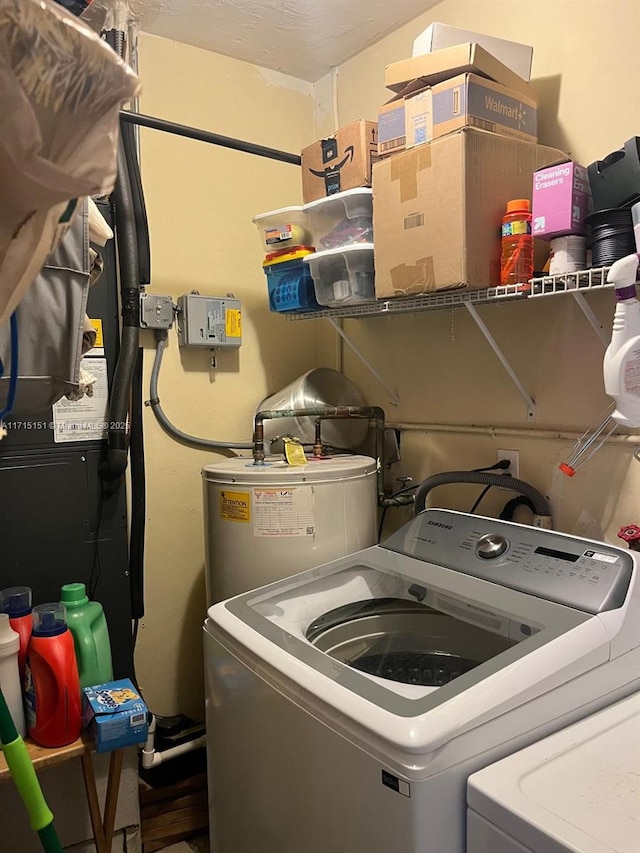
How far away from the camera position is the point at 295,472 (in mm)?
1674

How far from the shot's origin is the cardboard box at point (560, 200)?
130 cm

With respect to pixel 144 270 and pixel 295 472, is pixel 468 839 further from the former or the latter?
pixel 144 270

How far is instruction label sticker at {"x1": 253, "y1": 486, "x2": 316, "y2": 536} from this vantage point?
1.67 m

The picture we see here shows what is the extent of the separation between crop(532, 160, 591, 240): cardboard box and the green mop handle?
1364mm

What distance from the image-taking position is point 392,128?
1545 mm

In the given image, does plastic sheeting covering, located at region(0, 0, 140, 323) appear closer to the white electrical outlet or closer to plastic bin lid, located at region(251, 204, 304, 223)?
plastic bin lid, located at region(251, 204, 304, 223)

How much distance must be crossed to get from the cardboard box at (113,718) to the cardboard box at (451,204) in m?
1.18

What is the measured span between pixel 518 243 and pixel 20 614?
1442mm

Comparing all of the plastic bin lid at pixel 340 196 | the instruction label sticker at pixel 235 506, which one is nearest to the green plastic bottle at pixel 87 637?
the instruction label sticker at pixel 235 506

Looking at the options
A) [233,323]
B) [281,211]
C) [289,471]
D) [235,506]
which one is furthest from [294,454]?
[281,211]

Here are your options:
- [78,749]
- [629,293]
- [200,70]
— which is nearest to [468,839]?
[78,749]

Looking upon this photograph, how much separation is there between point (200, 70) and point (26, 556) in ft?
5.71

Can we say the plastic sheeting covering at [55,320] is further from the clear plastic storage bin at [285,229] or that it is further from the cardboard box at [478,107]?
the clear plastic storage bin at [285,229]

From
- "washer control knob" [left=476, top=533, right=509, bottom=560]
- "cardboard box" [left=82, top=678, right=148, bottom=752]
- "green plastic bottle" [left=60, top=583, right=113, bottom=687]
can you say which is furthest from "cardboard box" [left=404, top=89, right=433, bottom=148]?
"cardboard box" [left=82, top=678, right=148, bottom=752]
